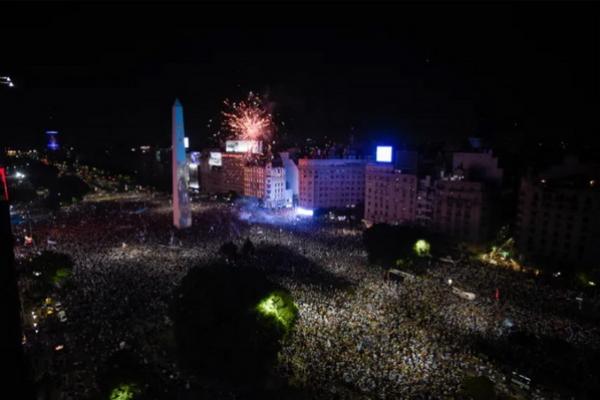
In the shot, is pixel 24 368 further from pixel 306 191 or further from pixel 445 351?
pixel 306 191

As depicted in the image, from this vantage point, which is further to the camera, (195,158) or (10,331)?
(195,158)

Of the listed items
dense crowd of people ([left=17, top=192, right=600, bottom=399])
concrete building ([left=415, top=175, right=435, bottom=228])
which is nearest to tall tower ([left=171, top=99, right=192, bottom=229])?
dense crowd of people ([left=17, top=192, right=600, bottom=399])

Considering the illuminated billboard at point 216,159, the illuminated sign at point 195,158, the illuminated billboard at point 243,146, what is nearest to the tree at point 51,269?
the illuminated billboard at point 243,146

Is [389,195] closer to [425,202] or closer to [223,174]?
[425,202]

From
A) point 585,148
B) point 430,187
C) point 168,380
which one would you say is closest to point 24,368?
point 168,380

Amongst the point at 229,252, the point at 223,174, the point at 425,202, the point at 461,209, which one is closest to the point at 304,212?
the point at 425,202

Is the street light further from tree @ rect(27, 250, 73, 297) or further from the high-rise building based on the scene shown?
tree @ rect(27, 250, 73, 297)

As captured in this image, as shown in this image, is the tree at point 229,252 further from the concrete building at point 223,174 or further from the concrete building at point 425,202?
the concrete building at point 223,174
